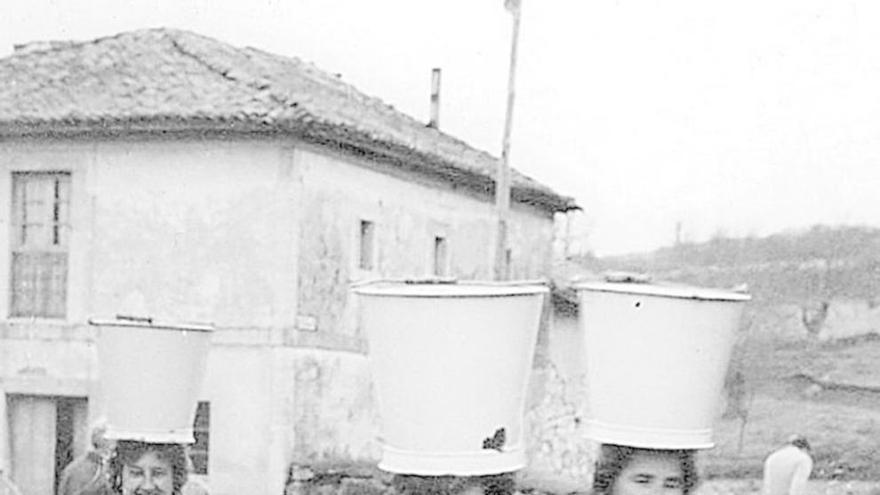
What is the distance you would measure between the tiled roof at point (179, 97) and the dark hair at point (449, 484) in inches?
270

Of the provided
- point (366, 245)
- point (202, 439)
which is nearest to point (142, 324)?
point (202, 439)

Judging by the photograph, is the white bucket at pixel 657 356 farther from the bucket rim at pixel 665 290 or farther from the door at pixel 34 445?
the door at pixel 34 445

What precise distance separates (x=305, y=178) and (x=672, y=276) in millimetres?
4989

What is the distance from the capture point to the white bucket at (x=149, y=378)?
4156mm

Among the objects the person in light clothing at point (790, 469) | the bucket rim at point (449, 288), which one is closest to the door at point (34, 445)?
the person in light clothing at point (790, 469)

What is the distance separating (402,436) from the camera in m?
3.15

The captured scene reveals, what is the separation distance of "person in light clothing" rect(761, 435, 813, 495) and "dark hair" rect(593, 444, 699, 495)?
5503 millimetres

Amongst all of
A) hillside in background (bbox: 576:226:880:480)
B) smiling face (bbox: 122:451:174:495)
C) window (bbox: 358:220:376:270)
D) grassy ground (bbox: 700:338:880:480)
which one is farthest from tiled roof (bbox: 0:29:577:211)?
smiling face (bbox: 122:451:174:495)

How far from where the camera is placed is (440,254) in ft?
40.8

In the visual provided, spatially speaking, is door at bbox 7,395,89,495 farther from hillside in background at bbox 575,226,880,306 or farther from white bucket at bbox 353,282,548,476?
white bucket at bbox 353,282,548,476

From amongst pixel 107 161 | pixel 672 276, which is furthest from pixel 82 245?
pixel 672 276

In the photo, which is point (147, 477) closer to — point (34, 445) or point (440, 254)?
point (34, 445)

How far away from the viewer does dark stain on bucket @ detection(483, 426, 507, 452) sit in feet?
10.2

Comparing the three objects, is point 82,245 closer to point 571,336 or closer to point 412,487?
point 571,336
